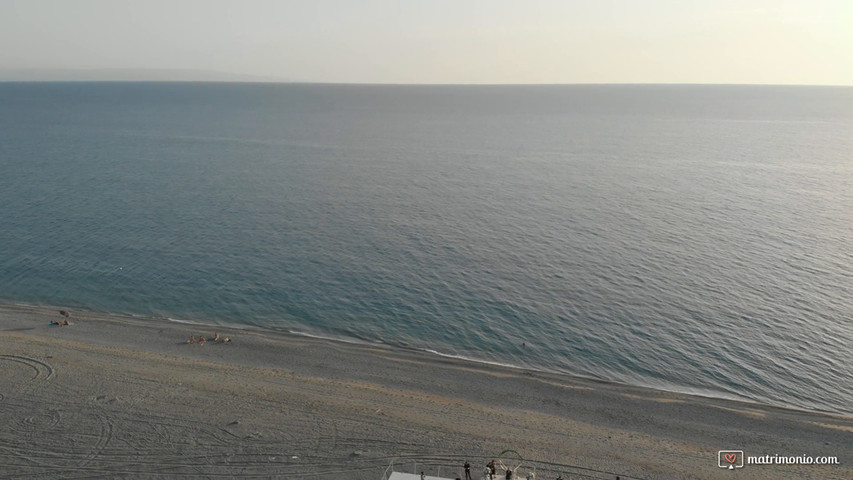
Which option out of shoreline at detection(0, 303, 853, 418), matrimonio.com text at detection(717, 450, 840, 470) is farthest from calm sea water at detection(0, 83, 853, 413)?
matrimonio.com text at detection(717, 450, 840, 470)

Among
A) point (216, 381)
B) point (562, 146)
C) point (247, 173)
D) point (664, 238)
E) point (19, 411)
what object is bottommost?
point (19, 411)

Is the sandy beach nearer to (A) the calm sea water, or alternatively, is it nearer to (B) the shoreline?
(B) the shoreline

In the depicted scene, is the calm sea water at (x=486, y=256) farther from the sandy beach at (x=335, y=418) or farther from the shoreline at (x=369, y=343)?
the sandy beach at (x=335, y=418)

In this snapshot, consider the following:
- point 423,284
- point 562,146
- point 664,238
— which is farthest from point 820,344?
point 562,146

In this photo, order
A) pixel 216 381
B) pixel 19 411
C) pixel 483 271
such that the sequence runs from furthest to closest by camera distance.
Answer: pixel 483 271
pixel 216 381
pixel 19 411

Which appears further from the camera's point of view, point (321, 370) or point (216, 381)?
point (321, 370)

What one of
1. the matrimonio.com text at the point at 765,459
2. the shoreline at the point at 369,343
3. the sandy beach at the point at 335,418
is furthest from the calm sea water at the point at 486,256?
the matrimonio.com text at the point at 765,459

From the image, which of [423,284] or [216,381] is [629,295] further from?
[216,381]
